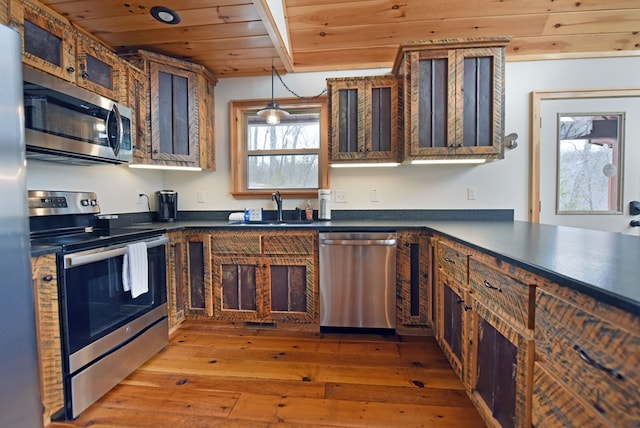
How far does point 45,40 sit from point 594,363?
268 centimetres

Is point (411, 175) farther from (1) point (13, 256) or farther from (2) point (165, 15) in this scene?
(1) point (13, 256)

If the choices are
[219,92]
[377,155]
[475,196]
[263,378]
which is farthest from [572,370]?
[219,92]

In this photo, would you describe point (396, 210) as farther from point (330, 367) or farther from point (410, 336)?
point (330, 367)

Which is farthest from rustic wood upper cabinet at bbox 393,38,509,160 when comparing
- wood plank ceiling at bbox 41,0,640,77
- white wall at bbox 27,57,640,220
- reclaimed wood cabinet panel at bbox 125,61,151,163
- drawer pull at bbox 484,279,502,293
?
reclaimed wood cabinet panel at bbox 125,61,151,163

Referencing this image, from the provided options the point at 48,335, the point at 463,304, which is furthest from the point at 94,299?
the point at 463,304

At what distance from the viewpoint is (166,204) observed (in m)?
2.79

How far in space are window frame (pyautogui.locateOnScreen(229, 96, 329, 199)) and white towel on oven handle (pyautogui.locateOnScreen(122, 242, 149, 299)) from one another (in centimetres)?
122

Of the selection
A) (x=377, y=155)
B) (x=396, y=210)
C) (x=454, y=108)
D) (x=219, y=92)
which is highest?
(x=219, y=92)

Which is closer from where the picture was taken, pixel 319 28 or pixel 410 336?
pixel 410 336

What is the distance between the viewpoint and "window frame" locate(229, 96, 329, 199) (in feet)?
9.35

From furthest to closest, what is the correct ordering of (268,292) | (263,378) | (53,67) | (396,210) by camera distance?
(396,210) < (268,292) < (263,378) < (53,67)

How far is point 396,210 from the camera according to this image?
2.80 m

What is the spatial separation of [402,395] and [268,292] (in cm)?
124

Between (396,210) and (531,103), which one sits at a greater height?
(531,103)
